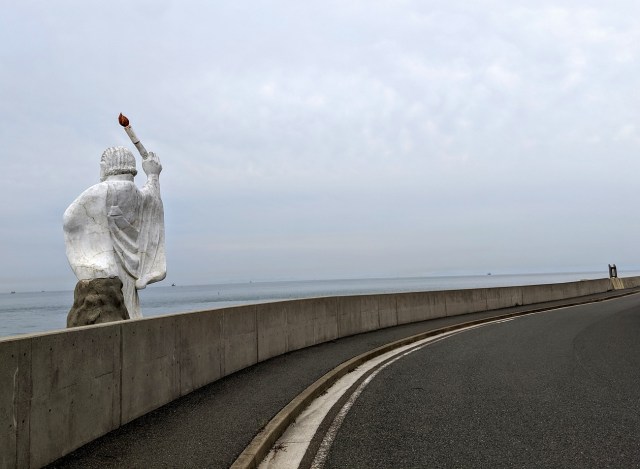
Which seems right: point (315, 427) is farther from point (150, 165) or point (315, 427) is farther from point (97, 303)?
point (150, 165)

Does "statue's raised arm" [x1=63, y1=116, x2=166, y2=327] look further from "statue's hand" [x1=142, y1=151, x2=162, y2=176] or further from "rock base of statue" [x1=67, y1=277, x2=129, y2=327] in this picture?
"statue's hand" [x1=142, y1=151, x2=162, y2=176]

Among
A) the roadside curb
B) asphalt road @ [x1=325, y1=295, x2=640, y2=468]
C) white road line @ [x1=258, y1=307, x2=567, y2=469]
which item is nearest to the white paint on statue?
the roadside curb

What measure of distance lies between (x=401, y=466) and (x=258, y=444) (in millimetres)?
1306

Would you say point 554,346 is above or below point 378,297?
below

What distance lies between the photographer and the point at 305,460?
5176 millimetres

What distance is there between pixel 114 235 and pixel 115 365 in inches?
223

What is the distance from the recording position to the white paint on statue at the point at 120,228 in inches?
438

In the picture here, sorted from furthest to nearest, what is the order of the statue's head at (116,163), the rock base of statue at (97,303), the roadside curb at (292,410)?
the statue's head at (116,163) < the rock base of statue at (97,303) < the roadside curb at (292,410)

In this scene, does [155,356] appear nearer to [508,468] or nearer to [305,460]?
[305,460]

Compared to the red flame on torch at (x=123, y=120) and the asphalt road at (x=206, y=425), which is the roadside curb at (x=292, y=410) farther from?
the red flame on torch at (x=123, y=120)

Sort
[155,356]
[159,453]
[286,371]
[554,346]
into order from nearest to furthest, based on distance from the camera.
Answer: [159,453] → [155,356] → [286,371] → [554,346]

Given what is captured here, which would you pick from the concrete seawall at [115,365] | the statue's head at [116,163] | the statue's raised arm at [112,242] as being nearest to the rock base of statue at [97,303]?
the statue's raised arm at [112,242]

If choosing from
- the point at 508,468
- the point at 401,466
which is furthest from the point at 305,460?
the point at 508,468

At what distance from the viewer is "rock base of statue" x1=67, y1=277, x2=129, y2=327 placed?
404 inches
